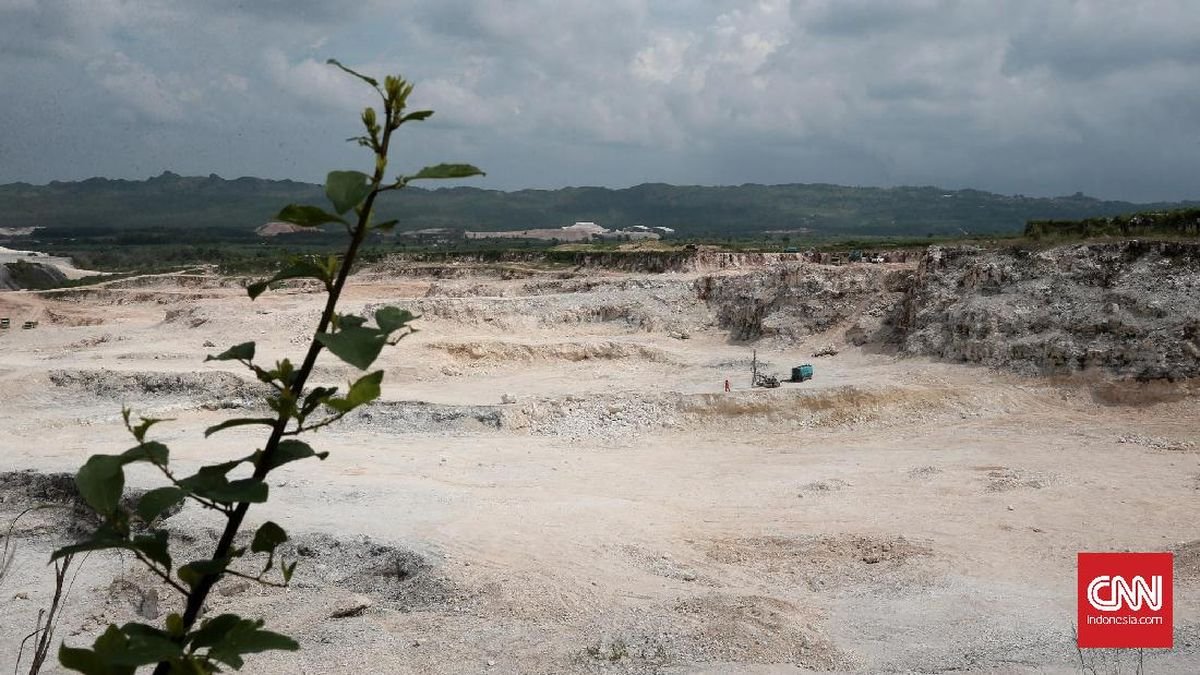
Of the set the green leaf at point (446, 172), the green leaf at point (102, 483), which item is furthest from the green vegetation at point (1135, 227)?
the green leaf at point (102, 483)

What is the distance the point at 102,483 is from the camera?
174cm

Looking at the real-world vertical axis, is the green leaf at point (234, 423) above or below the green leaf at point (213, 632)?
above

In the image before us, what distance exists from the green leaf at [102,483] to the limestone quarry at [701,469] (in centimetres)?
66

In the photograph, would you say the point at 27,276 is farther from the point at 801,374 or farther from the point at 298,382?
the point at 298,382

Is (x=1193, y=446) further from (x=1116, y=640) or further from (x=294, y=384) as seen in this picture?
(x=294, y=384)

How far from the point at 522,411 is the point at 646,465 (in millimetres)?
A: 4246

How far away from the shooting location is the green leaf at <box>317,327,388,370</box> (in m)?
1.57

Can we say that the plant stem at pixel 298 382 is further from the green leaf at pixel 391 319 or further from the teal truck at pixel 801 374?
the teal truck at pixel 801 374

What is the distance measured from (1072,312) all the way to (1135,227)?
6234mm

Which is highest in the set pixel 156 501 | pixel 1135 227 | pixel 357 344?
pixel 1135 227

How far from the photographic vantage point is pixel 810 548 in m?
12.7

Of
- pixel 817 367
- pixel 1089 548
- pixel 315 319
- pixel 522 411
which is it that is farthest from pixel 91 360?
pixel 1089 548

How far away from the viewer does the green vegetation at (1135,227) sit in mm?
25973

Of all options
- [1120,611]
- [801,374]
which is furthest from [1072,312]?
[1120,611]
